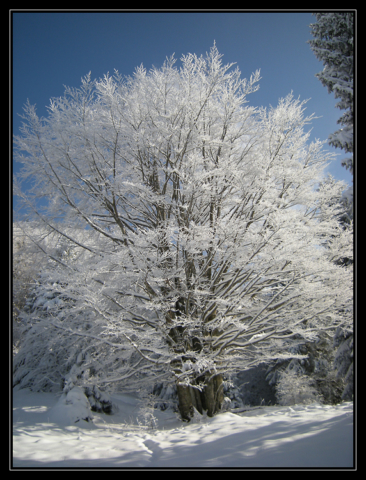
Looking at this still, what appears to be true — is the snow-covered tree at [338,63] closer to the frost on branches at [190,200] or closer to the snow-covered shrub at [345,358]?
the frost on branches at [190,200]

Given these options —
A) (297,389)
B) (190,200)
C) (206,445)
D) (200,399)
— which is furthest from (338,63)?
(297,389)

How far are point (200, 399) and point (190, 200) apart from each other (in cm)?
471

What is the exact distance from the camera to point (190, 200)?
5531 mm

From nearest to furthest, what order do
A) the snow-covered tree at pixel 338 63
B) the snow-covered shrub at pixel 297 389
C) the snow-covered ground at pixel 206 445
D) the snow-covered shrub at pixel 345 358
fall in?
1. the snow-covered ground at pixel 206 445
2. the snow-covered tree at pixel 338 63
3. the snow-covered shrub at pixel 345 358
4. the snow-covered shrub at pixel 297 389

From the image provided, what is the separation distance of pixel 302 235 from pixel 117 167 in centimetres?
449

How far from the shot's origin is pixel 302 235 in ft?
18.5

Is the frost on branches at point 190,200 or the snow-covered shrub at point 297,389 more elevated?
the frost on branches at point 190,200

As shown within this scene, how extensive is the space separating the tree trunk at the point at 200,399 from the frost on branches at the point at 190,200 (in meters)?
0.03

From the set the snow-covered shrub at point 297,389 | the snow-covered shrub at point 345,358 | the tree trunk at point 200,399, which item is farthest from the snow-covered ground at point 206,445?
the snow-covered shrub at point 297,389

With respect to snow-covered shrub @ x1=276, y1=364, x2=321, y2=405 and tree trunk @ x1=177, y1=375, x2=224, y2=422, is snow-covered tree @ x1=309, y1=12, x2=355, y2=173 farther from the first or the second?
snow-covered shrub @ x1=276, y1=364, x2=321, y2=405

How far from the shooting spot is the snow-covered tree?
578cm

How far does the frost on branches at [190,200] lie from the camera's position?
5.31m
